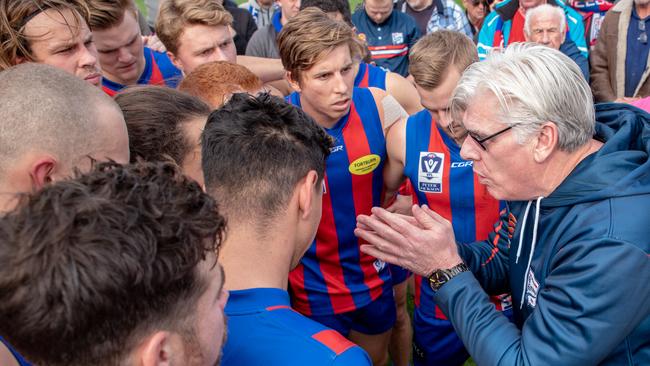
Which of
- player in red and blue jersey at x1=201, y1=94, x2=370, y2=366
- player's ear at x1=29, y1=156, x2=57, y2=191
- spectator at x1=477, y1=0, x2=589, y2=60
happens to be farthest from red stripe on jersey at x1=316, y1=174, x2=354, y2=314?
spectator at x1=477, y1=0, x2=589, y2=60

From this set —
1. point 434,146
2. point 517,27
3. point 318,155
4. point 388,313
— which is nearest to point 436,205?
point 434,146

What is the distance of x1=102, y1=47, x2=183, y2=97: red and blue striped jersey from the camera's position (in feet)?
13.7

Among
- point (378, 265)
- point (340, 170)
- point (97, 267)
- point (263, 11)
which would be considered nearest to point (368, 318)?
point (378, 265)

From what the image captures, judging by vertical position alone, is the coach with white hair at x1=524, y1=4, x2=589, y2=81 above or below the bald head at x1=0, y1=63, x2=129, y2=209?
below

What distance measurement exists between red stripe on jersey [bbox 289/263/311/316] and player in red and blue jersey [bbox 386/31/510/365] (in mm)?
760

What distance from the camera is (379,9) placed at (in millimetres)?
7148

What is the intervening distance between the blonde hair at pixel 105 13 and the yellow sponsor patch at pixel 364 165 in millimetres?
1773

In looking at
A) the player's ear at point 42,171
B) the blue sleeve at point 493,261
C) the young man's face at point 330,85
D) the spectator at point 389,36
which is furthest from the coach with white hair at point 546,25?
the player's ear at point 42,171

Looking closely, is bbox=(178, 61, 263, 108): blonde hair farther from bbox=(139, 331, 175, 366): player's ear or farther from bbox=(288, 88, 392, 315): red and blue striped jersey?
bbox=(139, 331, 175, 366): player's ear

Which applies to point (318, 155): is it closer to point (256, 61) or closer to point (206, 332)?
point (206, 332)

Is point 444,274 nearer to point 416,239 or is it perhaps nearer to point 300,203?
point 416,239

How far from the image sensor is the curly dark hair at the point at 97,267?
3.43ft

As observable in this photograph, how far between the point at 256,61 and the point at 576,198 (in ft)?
11.5

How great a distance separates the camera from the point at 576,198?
2.00 meters
